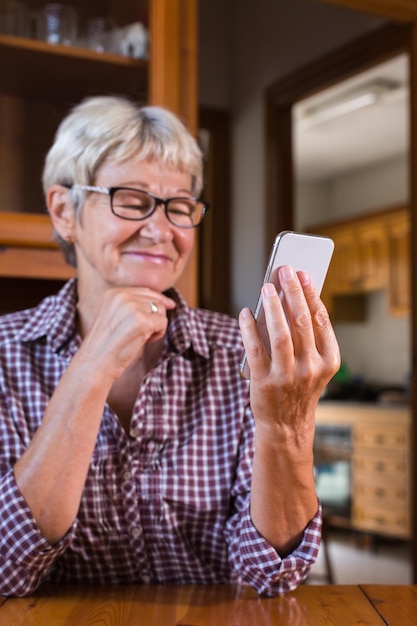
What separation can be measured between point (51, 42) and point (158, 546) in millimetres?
1292

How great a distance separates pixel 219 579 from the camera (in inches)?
48.1

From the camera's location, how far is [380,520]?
15.8ft

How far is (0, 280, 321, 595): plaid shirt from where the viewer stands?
1168mm

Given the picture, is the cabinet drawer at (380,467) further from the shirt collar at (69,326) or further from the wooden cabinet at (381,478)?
the shirt collar at (69,326)

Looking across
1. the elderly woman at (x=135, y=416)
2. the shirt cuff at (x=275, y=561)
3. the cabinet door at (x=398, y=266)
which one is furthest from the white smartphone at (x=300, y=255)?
the cabinet door at (x=398, y=266)

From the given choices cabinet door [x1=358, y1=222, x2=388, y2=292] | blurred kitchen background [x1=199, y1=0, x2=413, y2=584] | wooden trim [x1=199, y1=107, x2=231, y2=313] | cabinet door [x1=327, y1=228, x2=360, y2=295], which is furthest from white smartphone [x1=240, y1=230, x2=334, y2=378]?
cabinet door [x1=327, y1=228, x2=360, y2=295]

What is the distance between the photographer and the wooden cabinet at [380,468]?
471 cm

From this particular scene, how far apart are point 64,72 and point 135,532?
1208 millimetres

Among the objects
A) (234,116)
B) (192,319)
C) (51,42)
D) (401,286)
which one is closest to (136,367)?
(192,319)

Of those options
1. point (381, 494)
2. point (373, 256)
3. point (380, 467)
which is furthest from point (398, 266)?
point (381, 494)

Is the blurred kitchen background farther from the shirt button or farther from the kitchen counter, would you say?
the shirt button

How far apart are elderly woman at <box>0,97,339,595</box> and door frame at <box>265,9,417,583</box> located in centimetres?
130

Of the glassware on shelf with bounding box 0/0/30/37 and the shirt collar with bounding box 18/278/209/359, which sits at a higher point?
the glassware on shelf with bounding box 0/0/30/37

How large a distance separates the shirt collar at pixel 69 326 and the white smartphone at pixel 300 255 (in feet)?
1.26
